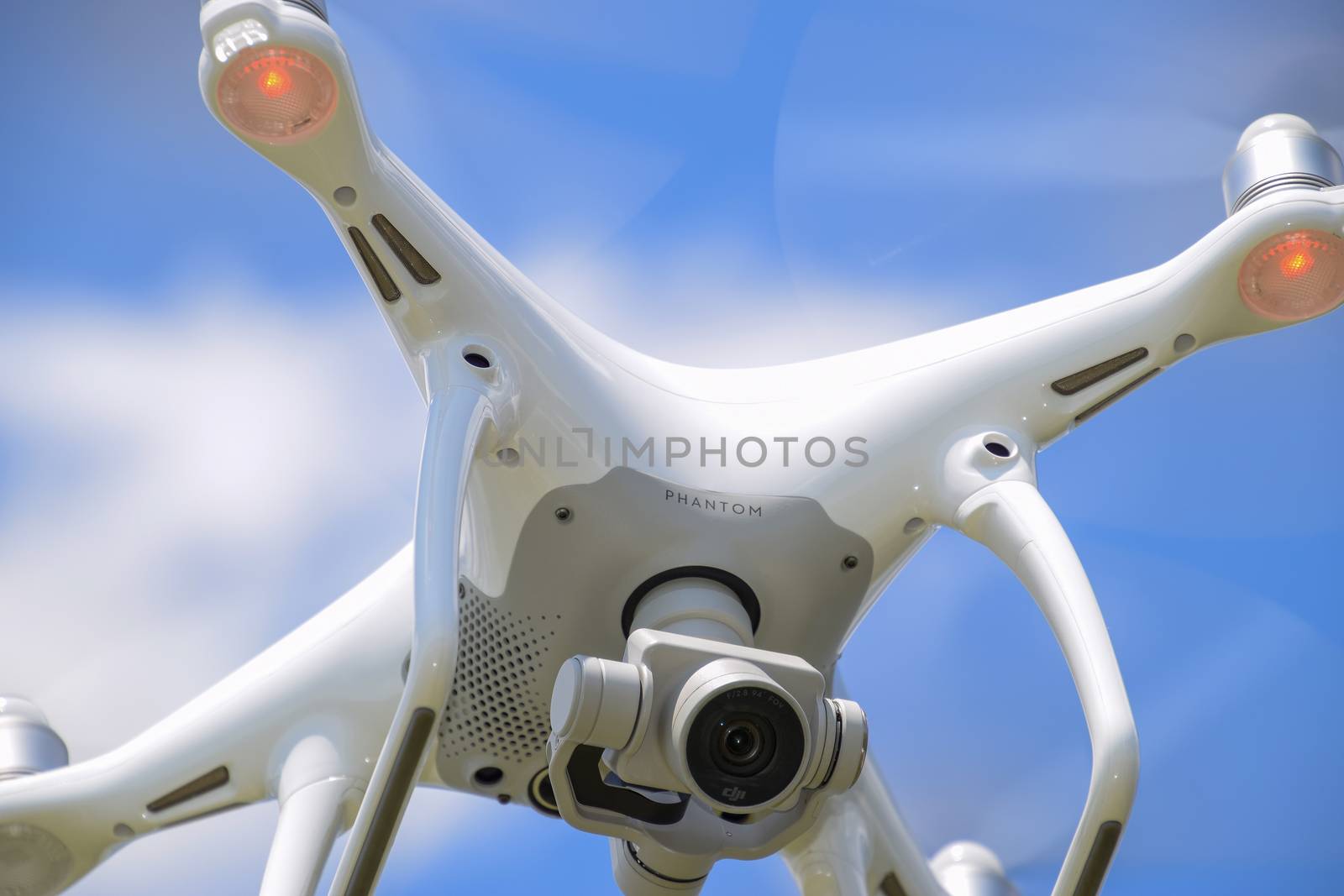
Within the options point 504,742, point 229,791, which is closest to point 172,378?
point 229,791

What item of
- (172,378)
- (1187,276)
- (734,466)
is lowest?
(734,466)

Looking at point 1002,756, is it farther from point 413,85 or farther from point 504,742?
point 413,85

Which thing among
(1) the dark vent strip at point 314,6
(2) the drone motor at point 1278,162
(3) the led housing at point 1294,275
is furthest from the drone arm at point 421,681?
(2) the drone motor at point 1278,162

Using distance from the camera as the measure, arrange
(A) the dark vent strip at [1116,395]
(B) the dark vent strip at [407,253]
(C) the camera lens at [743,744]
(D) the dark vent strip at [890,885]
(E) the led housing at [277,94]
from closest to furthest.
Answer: (C) the camera lens at [743,744], (E) the led housing at [277,94], (B) the dark vent strip at [407,253], (A) the dark vent strip at [1116,395], (D) the dark vent strip at [890,885]

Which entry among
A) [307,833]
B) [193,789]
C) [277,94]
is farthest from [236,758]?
[277,94]

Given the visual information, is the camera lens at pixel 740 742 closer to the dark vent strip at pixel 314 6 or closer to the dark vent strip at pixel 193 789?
the dark vent strip at pixel 193 789

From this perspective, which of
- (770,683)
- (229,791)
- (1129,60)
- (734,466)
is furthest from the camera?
(1129,60)

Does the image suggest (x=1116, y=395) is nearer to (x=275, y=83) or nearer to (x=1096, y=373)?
(x=1096, y=373)
